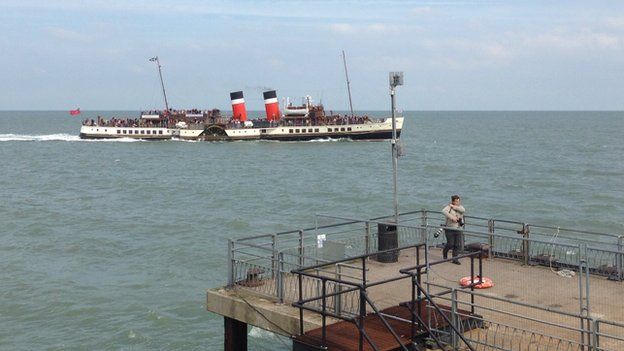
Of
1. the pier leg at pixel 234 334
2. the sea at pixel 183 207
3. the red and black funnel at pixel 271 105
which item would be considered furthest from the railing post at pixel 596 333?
the red and black funnel at pixel 271 105

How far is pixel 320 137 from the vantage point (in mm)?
105500

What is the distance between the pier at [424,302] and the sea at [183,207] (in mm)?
5322

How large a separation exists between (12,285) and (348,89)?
8813cm

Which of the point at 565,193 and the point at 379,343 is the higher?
the point at 379,343

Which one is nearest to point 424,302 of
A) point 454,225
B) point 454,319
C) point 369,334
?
point 454,319

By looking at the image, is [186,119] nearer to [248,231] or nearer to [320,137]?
[320,137]

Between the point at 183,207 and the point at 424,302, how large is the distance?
3509cm

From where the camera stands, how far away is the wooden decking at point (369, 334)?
11.0m

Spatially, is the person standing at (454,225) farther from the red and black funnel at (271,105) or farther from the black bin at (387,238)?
the red and black funnel at (271,105)

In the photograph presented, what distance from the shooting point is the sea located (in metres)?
22.9

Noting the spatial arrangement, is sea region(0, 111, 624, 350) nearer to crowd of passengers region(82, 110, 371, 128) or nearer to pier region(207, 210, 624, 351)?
crowd of passengers region(82, 110, 371, 128)

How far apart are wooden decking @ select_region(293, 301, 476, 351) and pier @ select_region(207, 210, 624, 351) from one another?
2 centimetres

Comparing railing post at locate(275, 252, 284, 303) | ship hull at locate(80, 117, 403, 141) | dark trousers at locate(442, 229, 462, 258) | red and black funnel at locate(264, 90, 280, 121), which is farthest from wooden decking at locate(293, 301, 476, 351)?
red and black funnel at locate(264, 90, 280, 121)

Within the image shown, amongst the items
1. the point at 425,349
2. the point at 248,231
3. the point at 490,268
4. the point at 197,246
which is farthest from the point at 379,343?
the point at 248,231
